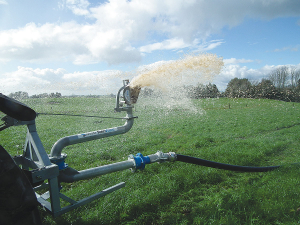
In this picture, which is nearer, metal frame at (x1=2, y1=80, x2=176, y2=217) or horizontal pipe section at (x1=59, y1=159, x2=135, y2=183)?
metal frame at (x1=2, y1=80, x2=176, y2=217)

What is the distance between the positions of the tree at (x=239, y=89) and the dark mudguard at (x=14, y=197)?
50.7 m

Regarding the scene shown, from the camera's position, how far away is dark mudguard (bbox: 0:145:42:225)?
2.00 m

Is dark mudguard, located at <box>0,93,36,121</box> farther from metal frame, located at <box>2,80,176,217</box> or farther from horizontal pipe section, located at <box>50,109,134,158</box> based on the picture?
horizontal pipe section, located at <box>50,109,134,158</box>

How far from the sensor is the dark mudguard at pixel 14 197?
200 centimetres

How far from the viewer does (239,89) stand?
53.2 metres

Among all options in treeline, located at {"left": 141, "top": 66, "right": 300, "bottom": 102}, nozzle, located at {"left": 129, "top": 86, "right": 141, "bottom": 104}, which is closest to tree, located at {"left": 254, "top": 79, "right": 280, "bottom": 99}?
treeline, located at {"left": 141, "top": 66, "right": 300, "bottom": 102}

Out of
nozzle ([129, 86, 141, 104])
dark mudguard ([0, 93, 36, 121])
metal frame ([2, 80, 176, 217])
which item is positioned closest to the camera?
dark mudguard ([0, 93, 36, 121])

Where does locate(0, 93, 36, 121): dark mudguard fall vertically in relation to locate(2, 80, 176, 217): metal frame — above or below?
above

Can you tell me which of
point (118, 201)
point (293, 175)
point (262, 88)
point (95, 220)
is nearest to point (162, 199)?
point (118, 201)

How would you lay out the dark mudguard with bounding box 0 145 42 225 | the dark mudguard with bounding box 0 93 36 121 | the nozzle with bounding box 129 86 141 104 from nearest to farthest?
the dark mudguard with bounding box 0 145 42 225 < the dark mudguard with bounding box 0 93 36 121 < the nozzle with bounding box 129 86 141 104

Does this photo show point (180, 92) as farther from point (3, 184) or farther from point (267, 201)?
point (3, 184)

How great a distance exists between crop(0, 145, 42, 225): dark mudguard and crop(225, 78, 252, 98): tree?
5074cm

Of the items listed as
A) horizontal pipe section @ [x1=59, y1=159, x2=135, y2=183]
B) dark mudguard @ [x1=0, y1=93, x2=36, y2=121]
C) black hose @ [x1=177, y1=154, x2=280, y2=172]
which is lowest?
black hose @ [x1=177, y1=154, x2=280, y2=172]

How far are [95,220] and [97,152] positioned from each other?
15.2 ft
